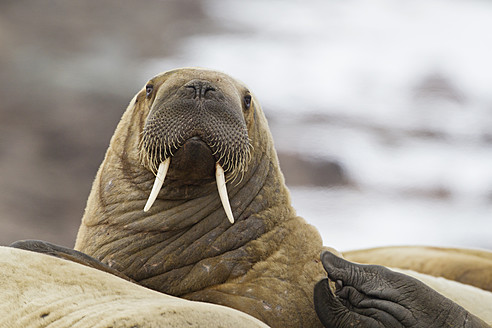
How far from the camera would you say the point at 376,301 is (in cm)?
272

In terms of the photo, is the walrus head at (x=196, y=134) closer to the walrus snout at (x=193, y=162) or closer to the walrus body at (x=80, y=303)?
the walrus snout at (x=193, y=162)

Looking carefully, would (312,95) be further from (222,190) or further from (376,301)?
(376,301)

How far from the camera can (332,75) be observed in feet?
36.3

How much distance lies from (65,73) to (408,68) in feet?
17.3

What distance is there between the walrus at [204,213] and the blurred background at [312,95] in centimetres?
553

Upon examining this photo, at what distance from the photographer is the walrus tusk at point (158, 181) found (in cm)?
292

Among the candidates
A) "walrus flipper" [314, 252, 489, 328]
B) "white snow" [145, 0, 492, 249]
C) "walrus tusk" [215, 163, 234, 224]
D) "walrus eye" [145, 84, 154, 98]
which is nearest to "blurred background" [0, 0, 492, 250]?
"white snow" [145, 0, 492, 249]

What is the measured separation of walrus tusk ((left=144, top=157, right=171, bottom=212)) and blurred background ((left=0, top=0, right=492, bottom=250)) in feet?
19.0

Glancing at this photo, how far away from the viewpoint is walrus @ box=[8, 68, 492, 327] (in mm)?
2924

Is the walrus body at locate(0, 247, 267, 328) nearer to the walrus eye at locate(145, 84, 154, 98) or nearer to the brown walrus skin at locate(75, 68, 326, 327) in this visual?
the brown walrus skin at locate(75, 68, 326, 327)

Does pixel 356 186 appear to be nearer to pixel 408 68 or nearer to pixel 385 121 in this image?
pixel 385 121

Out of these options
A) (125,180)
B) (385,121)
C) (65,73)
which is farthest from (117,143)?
(385,121)

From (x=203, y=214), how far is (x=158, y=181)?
293 millimetres

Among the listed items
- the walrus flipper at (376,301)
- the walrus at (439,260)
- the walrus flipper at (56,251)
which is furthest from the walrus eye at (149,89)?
the walrus at (439,260)
